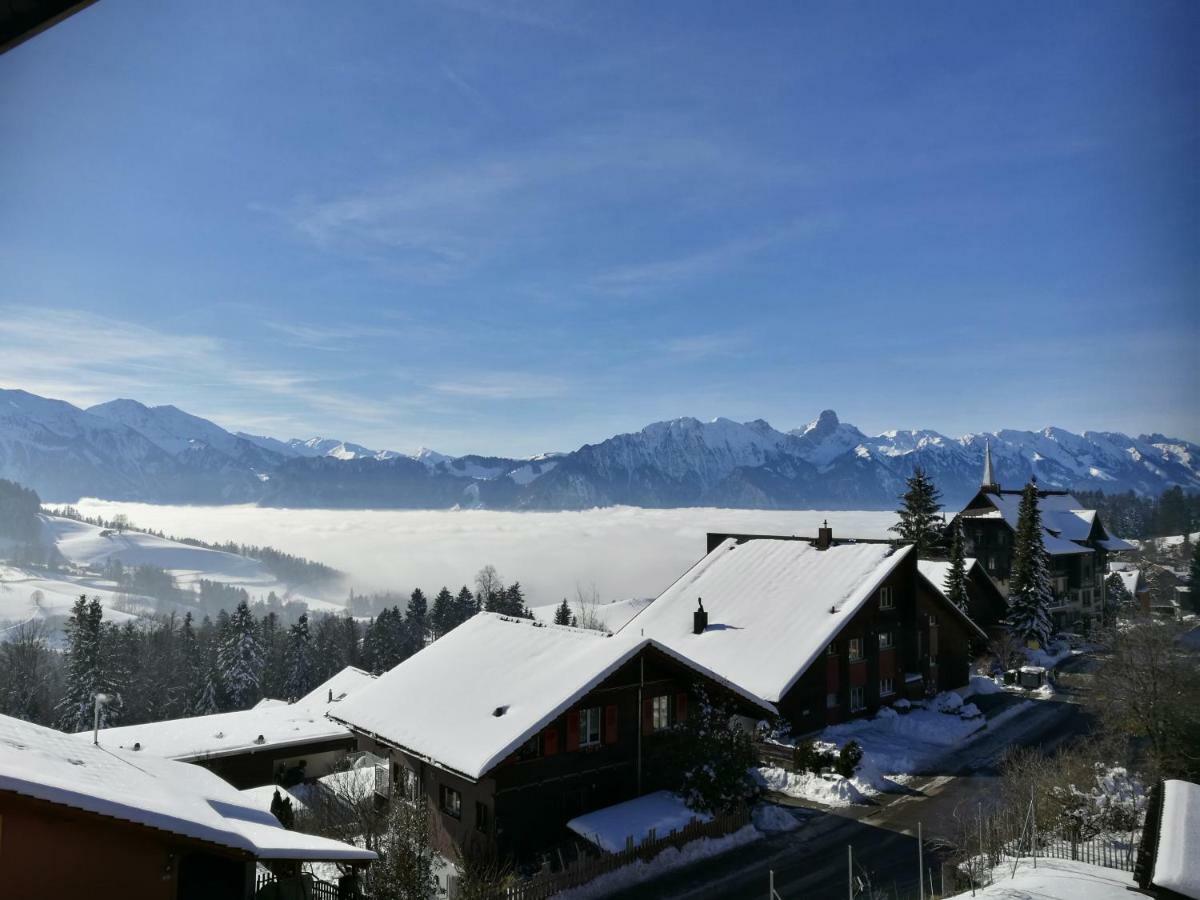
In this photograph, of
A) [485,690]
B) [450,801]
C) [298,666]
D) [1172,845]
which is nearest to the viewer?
[1172,845]

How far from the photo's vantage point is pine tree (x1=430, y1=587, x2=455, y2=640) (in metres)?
128

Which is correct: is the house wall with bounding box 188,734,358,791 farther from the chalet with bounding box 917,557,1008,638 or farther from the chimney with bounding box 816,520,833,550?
the chalet with bounding box 917,557,1008,638

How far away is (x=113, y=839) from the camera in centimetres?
1561

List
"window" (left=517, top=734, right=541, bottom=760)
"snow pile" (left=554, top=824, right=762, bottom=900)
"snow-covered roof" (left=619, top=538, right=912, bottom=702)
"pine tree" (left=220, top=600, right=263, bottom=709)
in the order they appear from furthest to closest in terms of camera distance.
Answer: "pine tree" (left=220, top=600, right=263, bottom=709) < "snow-covered roof" (left=619, top=538, right=912, bottom=702) < "window" (left=517, top=734, right=541, bottom=760) < "snow pile" (left=554, top=824, right=762, bottom=900)

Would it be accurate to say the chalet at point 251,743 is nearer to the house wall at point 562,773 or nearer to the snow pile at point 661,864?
the house wall at point 562,773

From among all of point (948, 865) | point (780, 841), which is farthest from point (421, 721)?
point (948, 865)

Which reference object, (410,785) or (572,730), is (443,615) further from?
(572,730)

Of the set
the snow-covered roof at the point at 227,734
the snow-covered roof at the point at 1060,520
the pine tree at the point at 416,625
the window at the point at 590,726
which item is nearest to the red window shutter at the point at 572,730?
the window at the point at 590,726

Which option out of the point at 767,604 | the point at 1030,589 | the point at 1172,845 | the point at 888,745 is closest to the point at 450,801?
the point at 1172,845

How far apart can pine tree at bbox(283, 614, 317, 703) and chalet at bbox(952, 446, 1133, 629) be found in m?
82.5

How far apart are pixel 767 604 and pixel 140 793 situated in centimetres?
3515

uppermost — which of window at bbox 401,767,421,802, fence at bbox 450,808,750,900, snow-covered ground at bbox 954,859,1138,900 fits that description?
snow-covered ground at bbox 954,859,1138,900

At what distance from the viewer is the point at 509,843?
2581 cm

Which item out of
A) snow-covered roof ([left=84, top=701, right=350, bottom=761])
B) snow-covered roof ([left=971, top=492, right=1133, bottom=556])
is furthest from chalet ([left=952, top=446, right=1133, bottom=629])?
snow-covered roof ([left=84, top=701, right=350, bottom=761])
